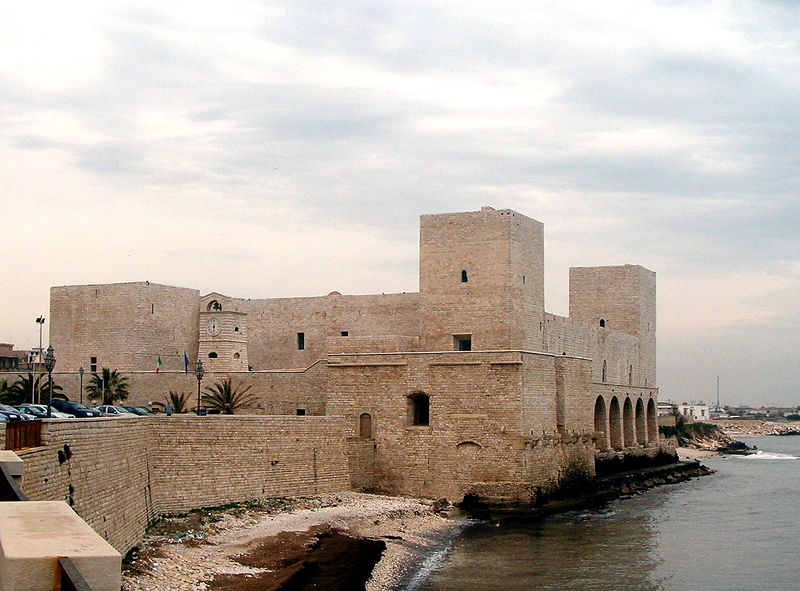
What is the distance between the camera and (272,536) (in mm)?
21172

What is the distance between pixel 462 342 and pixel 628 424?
15.6 m

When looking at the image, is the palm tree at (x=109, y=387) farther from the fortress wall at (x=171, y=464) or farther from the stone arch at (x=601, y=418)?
the stone arch at (x=601, y=418)

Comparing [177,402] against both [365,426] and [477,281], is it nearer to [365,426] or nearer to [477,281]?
[365,426]

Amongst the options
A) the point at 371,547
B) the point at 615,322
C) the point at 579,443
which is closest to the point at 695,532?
the point at 579,443

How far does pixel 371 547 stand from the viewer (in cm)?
2184

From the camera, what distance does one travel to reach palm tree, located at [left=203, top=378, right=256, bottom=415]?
33.5 m

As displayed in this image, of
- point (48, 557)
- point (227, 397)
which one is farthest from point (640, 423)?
point (48, 557)

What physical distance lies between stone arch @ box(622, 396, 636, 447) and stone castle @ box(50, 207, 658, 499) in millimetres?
143

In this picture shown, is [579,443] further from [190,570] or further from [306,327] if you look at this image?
[190,570]

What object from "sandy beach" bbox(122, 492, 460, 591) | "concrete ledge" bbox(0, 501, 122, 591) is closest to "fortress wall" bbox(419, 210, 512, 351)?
"sandy beach" bbox(122, 492, 460, 591)

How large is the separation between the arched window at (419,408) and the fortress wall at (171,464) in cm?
269

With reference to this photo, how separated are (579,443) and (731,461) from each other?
32.6 m

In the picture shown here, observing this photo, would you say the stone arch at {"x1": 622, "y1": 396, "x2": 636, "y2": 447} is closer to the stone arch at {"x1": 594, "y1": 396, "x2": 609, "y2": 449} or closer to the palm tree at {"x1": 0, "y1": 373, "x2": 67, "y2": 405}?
the stone arch at {"x1": 594, "y1": 396, "x2": 609, "y2": 449}

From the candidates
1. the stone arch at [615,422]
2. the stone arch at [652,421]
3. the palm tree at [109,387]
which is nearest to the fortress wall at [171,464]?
the palm tree at [109,387]
